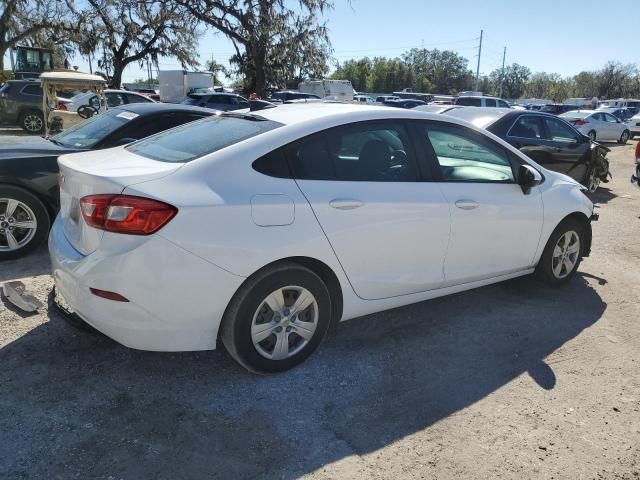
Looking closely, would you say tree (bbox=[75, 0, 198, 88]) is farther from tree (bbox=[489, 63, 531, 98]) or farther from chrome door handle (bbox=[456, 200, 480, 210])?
tree (bbox=[489, 63, 531, 98])

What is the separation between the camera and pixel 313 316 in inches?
130

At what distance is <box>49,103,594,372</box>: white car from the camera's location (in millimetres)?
2766

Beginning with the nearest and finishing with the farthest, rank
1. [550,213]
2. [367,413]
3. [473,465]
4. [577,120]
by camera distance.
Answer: [473,465], [367,413], [550,213], [577,120]

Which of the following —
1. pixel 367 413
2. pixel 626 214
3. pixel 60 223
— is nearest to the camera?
pixel 367 413

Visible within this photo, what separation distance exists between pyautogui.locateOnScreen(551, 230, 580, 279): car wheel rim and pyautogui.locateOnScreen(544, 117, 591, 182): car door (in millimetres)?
5140

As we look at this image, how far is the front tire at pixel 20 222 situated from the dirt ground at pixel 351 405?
95cm

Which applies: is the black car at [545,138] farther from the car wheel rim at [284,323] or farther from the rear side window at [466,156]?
the car wheel rim at [284,323]

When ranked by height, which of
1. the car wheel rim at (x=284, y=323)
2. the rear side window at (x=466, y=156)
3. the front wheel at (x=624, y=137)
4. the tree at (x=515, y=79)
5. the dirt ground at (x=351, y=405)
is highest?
the tree at (x=515, y=79)

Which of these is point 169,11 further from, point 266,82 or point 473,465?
point 473,465

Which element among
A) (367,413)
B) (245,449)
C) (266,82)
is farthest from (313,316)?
(266,82)

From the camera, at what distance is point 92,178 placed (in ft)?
9.70

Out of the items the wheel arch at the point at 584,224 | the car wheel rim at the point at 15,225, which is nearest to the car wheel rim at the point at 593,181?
the wheel arch at the point at 584,224

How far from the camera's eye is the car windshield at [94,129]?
5.46 metres

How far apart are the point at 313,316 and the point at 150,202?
1204 mm
